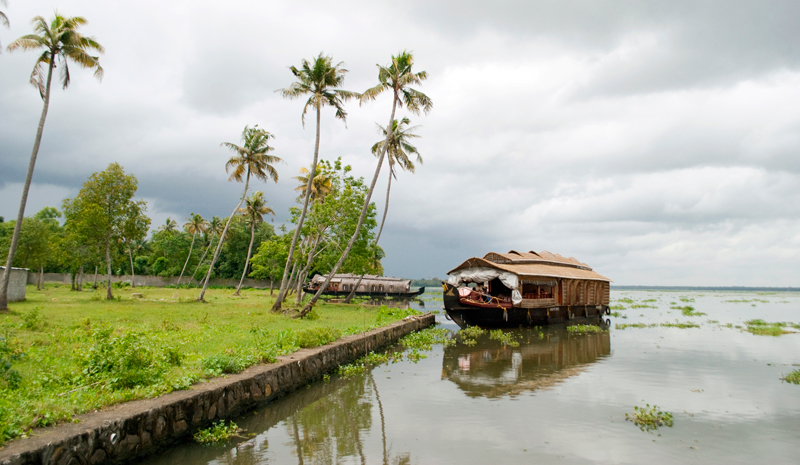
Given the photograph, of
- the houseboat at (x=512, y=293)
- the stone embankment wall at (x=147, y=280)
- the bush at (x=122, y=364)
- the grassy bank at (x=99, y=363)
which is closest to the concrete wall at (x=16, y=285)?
the grassy bank at (x=99, y=363)

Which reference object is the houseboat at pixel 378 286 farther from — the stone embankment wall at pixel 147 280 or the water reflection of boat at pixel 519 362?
the water reflection of boat at pixel 519 362

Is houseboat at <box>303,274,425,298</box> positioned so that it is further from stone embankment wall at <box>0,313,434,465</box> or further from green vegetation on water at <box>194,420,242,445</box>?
green vegetation on water at <box>194,420,242,445</box>

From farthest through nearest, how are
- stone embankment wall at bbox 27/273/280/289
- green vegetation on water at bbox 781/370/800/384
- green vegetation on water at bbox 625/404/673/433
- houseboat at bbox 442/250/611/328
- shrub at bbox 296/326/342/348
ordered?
stone embankment wall at bbox 27/273/280/289 → houseboat at bbox 442/250/611/328 → green vegetation on water at bbox 781/370/800/384 → shrub at bbox 296/326/342/348 → green vegetation on water at bbox 625/404/673/433

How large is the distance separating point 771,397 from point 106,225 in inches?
1086

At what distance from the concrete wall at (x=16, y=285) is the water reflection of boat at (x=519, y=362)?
19415 millimetres

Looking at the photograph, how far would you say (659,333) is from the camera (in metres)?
22.7

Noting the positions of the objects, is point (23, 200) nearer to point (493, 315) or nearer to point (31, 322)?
point (31, 322)

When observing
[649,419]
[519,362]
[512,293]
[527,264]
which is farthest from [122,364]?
[527,264]

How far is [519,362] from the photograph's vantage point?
13.6m

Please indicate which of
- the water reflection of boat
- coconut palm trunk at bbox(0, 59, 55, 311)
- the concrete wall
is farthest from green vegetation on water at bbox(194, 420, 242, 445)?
the concrete wall

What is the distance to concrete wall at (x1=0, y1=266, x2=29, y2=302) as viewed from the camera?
805 inches

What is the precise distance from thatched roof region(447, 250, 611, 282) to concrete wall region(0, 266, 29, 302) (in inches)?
790

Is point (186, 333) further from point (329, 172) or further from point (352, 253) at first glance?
point (329, 172)

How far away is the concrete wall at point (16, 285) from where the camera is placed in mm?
20438
